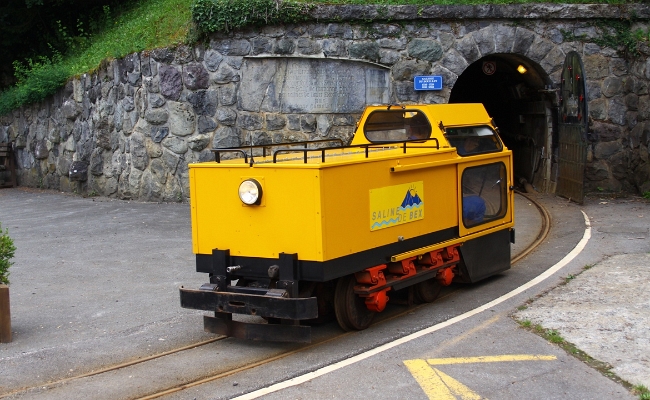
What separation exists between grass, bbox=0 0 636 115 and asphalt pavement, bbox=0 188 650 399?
15.8 feet

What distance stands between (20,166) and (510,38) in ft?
42.5

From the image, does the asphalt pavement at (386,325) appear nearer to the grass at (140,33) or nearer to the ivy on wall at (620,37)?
the ivy on wall at (620,37)

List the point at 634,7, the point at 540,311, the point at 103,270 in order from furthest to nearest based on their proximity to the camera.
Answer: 1. the point at 634,7
2. the point at 103,270
3. the point at 540,311

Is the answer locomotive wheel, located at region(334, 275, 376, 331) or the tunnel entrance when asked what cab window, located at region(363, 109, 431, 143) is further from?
the tunnel entrance

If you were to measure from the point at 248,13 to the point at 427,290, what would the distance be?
28.3 ft

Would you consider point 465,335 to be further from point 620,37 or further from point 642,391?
point 620,37

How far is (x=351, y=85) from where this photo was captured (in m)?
16.0

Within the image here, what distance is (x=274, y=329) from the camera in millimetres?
7230

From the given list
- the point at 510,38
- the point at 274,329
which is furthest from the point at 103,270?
the point at 510,38

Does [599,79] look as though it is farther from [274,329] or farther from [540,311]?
[274,329]

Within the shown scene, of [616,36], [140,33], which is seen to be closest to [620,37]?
[616,36]

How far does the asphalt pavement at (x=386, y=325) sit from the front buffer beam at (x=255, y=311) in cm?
30

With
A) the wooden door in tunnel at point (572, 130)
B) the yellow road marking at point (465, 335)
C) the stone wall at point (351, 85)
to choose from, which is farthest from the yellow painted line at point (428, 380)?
the stone wall at point (351, 85)

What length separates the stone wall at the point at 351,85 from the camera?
1596cm
